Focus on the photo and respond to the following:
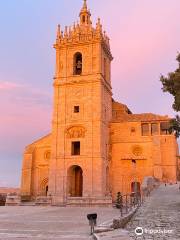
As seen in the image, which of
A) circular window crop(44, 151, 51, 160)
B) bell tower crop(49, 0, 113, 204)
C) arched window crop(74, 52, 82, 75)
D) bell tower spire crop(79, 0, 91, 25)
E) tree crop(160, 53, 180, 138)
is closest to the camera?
tree crop(160, 53, 180, 138)

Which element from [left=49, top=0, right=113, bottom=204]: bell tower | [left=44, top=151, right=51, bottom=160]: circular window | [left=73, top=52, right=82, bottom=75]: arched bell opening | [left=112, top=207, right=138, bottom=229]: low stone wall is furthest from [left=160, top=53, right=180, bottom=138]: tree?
[left=44, top=151, right=51, bottom=160]: circular window

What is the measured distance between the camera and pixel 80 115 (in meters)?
36.8

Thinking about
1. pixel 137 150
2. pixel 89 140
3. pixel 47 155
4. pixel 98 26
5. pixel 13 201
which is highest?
pixel 98 26

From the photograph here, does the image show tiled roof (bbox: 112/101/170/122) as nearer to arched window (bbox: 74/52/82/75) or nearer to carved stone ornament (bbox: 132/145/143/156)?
carved stone ornament (bbox: 132/145/143/156)

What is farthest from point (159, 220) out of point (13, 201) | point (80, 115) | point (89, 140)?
point (80, 115)

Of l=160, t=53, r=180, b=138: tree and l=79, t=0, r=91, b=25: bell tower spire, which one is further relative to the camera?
l=79, t=0, r=91, b=25: bell tower spire

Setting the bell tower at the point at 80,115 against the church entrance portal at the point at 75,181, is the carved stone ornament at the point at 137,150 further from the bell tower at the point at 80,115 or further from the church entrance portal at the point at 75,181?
the church entrance portal at the point at 75,181

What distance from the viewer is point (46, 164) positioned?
39938 millimetres

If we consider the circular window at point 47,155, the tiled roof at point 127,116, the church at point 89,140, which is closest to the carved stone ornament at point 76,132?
the church at point 89,140

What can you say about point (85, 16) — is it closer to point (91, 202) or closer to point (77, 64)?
point (77, 64)

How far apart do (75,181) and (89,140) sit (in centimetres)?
545

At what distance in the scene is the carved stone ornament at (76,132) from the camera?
36312 mm

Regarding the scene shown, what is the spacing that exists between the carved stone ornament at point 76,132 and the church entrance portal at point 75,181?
10.6 ft

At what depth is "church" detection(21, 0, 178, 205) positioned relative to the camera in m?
35.4
